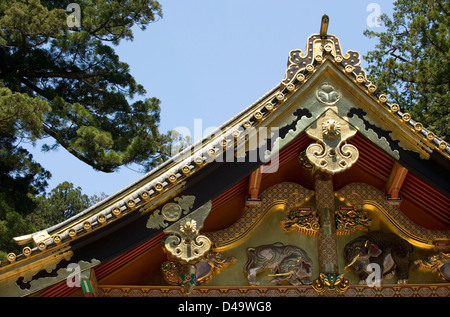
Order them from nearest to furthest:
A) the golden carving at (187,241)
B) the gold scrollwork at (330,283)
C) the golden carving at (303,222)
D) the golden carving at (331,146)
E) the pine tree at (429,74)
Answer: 1. the golden carving at (187,241)
2. the golden carving at (331,146)
3. the gold scrollwork at (330,283)
4. the golden carving at (303,222)
5. the pine tree at (429,74)

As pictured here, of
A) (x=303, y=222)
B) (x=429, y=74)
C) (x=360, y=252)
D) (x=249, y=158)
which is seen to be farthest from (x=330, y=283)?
(x=429, y=74)

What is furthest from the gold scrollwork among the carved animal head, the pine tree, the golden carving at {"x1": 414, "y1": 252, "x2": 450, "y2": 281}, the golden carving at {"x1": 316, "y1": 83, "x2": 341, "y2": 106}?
the pine tree

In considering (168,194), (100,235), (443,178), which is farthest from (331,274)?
(100,235)

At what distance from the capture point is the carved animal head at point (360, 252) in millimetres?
7867

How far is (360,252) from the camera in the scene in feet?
26.0

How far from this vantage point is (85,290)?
7.19m

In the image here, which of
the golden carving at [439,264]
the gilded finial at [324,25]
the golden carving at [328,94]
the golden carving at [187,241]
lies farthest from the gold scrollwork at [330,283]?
the gilded finial at [324,25]

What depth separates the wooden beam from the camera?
25.9ft

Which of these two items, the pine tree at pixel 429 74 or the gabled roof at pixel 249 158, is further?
the pine tree at pixel 429 74

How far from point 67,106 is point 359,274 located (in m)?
11.8

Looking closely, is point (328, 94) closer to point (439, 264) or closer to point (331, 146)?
point (331, 146)

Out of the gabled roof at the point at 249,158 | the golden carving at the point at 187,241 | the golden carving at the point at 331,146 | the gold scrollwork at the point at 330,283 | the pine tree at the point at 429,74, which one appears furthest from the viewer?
the pine tree at the point at 429,74

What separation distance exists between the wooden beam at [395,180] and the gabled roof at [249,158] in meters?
0.12

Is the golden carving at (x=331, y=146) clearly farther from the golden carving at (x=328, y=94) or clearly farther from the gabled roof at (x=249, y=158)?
the golden carving at (x=328, y=94)
